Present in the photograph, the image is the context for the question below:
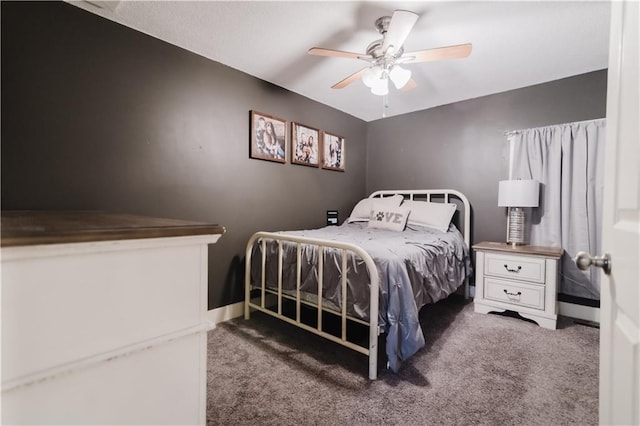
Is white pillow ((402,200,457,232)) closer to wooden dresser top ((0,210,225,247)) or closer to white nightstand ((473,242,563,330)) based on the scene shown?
white nightstand ((473,242,563,330))

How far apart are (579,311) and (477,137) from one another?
1.85 metres

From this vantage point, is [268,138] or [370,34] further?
[268,138]

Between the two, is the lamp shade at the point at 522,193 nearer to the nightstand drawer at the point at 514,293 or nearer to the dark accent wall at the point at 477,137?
the dark accent wall at the point at 477,137

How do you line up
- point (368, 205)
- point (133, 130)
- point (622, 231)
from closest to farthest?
point (622, 231), point (133, 130), point (368, 205)

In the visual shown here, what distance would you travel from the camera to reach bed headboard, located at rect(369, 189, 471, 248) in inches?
119

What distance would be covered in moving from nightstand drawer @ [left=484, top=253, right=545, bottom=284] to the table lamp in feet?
0.82

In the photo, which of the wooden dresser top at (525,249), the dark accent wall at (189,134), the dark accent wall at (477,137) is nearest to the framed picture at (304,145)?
the dark accent wall at (189,134)

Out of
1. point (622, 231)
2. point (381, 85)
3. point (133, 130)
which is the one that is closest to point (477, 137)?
point (381, 85)

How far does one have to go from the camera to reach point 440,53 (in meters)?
1.78

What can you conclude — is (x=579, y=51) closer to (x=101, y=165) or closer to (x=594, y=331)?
(x=594, y=331)

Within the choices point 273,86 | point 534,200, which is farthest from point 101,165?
point 534,200

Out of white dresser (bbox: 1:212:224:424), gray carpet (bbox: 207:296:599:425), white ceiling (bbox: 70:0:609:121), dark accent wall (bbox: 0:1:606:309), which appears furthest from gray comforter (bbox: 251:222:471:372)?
white ceiling (bbox: 70:0:609:121)

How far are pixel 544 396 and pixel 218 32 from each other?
9.54 ft

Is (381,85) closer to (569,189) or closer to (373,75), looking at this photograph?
(373,75)
